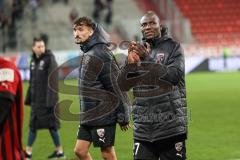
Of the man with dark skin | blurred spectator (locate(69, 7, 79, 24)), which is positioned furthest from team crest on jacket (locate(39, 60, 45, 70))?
blurred spectator (locate(69, 7, 79, 24))

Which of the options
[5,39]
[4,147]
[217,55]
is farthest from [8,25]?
[4,147]

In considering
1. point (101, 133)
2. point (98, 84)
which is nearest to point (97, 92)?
point (98, 84)

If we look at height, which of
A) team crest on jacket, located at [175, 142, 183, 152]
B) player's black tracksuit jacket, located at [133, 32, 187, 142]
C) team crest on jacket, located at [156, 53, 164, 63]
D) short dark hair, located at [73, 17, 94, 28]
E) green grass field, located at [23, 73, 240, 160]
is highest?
short dark hair, located at [73, 17, 94, 28]

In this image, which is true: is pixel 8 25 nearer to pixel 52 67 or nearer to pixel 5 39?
pixel 5 39

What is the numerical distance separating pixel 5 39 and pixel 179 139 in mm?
24090

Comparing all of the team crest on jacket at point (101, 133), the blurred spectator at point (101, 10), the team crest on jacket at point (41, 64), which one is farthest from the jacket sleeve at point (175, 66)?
the blurred spectator at point (101, 10)

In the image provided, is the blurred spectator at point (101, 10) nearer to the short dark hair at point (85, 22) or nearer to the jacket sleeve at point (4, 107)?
the short dark hair at point (85, 22)

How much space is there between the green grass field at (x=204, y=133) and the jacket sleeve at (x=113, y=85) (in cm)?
266

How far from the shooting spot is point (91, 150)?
35.3 feet

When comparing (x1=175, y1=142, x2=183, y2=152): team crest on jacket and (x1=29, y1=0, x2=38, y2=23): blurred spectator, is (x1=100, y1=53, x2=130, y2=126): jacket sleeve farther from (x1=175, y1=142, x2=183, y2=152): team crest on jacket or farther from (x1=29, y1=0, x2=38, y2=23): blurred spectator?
(x1=29, y1=0, x2=38, y2=23): blurred spectator

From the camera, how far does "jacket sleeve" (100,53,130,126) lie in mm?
7395

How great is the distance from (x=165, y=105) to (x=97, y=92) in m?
1.56

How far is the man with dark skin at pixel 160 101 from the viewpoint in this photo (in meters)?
6.02

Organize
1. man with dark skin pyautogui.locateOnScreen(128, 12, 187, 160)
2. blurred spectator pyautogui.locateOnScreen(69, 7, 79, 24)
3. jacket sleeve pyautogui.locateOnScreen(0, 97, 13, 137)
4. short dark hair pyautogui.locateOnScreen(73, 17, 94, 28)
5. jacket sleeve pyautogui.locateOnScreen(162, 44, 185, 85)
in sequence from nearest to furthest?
jacket sleeve pyautogui.locateOnScreen(0, 97, 13, 137)
jacket sleeve pyautogui.locateOnScreen(162, 44, 185, 85)
man with dark skin pyautogui.locateOnScreen(128, 12, 187, 160)
short dark hair pyautogui.locateOnScreen(73, 17, 94, 28)
blurred spectator pyautogui.locateOnScreen(69, 7, 79, 24)
